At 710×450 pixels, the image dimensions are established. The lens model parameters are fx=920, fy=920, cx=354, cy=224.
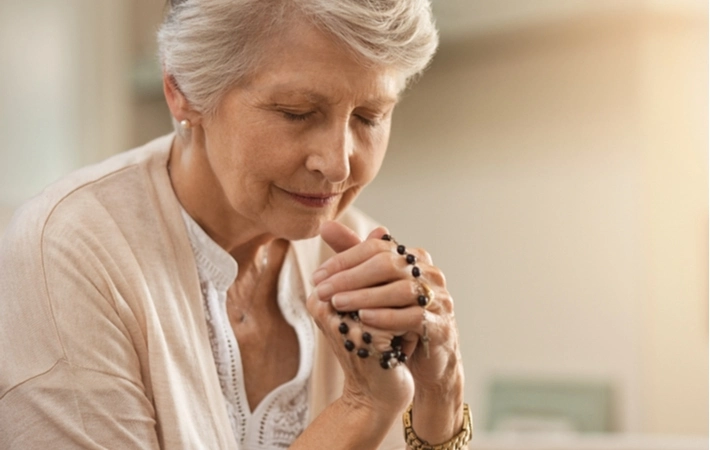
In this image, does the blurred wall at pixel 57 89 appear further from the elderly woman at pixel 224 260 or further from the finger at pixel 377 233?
the finger at pixel 377 233

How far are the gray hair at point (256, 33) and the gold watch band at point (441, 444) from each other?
0.57 meters

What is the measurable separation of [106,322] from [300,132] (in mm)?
396

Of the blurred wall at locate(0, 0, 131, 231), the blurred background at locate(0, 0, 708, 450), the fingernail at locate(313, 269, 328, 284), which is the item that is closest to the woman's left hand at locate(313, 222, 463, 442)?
the fingernail at locate(313, 269, 328, 284)

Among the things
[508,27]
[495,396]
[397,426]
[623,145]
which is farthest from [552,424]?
[397,426]

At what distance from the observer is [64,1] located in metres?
4.97

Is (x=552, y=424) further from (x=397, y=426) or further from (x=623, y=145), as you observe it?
(x=397, y=426)

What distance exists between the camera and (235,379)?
1587 millimetres

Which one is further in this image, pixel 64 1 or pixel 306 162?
pixel 64 1

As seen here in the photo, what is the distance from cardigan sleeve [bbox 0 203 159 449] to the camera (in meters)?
1.25

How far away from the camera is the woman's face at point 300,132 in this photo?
1331 mm

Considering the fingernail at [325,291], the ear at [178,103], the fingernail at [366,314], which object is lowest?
the fingernail at [366,314]

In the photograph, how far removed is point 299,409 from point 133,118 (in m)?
3.86

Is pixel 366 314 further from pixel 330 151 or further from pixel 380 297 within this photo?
pixel 330 151

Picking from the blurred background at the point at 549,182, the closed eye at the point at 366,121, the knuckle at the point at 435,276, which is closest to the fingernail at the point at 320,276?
the knuckle at the point at 435,276
